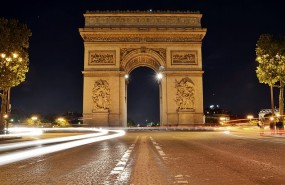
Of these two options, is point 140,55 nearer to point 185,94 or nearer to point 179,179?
point 185,94

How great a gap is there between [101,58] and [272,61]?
19.1 metres

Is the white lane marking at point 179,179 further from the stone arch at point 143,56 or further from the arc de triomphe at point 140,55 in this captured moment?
the stone arch at point 143,56

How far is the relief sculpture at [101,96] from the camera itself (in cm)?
4034

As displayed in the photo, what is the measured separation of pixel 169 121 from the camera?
40594mm

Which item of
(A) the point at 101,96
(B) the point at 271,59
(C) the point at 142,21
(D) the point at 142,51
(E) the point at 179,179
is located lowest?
(E) the point at 179,179

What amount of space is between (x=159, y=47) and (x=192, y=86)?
614 centimetres

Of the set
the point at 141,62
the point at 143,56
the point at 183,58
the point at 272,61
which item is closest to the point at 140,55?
the point at 143,56

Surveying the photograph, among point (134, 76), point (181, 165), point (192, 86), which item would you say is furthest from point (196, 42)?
point (181, 165)

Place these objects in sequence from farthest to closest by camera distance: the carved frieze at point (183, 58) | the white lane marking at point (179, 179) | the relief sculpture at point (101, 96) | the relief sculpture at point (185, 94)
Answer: the carved frieze at point (183, 58) < the relief sculpture at point (185, 94) < the relief sculpture at point (101, 96) < the white lane marking at point (179, 179)

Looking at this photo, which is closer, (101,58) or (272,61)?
(272,61)

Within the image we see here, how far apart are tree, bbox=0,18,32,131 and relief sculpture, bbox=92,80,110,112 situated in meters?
15.4

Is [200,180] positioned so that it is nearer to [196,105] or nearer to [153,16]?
[196,105]

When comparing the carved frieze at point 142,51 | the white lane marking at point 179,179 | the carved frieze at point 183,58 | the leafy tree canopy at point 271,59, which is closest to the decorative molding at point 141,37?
the carved frieze at point 142,51

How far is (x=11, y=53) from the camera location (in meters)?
23.6
